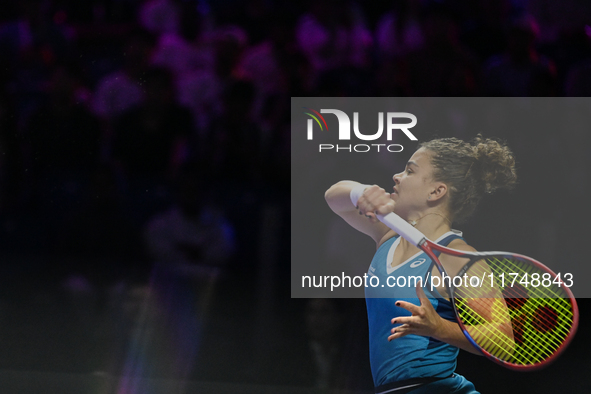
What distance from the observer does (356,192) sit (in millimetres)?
2188

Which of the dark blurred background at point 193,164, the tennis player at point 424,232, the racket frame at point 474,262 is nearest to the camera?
the racket frame at point 474,262

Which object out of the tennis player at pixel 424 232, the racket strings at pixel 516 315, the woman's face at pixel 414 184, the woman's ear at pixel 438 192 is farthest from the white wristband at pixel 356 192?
the racket strings at pixel 516 315

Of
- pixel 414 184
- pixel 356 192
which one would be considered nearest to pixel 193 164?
pixel 356 192

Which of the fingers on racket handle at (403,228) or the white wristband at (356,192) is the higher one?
the white wristband at (356,192)

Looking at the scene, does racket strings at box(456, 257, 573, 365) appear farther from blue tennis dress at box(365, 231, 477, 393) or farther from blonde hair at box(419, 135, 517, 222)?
blonde hair at box(419, 135, 517, 222)

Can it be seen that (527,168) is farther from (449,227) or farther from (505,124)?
(449,227)

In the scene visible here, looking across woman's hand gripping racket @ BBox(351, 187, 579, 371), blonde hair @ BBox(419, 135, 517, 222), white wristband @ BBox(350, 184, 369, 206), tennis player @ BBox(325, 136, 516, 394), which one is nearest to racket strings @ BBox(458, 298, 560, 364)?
woman's hand gripping racket @ BBox(351, 187, 579, 371)

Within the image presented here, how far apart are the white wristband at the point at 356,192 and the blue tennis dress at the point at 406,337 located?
19 centimetres

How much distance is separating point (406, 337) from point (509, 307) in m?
0.38

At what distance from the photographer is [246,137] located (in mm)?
2447

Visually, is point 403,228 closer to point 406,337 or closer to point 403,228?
point 403,228

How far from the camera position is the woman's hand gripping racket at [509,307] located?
78.7 inches

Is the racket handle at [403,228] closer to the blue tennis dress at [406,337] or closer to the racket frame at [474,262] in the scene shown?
the racket frame at [474,262]

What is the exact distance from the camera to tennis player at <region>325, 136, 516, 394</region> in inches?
83.2
